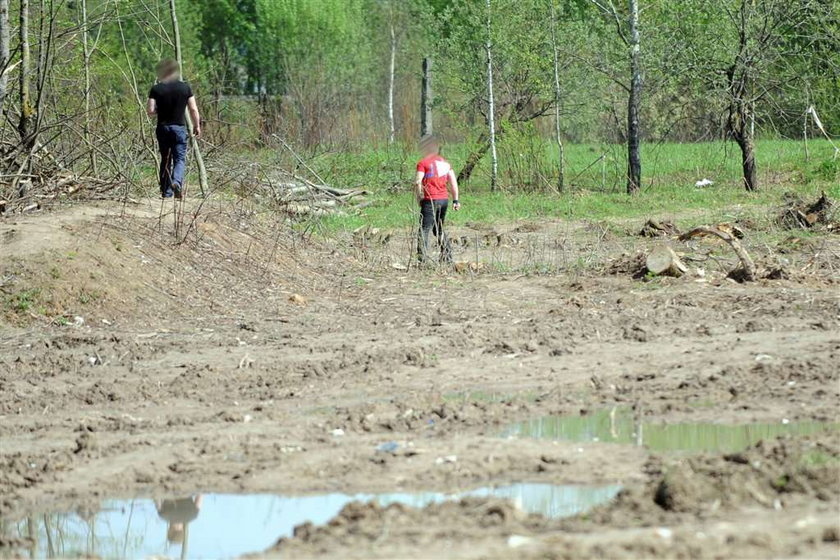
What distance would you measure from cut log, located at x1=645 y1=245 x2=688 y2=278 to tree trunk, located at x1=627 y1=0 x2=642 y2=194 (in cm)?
1246

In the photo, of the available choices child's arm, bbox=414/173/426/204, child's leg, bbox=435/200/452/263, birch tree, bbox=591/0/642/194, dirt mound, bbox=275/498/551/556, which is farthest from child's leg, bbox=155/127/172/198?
birch tree, bbox=591/0/642/194

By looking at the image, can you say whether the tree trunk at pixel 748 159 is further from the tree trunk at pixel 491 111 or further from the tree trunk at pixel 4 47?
the tree trunk at pixel 4 47

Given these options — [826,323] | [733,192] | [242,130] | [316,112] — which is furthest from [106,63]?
[826,323]

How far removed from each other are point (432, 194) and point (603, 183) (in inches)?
515

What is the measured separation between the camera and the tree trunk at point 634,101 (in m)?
25.0

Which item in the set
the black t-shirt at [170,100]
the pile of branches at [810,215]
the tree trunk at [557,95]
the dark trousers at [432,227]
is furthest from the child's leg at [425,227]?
the tree trunk at [557,95]

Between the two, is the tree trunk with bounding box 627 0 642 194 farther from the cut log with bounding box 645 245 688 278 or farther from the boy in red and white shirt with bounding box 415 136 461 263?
the cut log with bounding box 645 245 688 278

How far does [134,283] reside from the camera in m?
12.4

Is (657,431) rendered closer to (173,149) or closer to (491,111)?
(173,149)

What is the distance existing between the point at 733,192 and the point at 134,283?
1557 centimetres

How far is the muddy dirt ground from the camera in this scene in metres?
5.51

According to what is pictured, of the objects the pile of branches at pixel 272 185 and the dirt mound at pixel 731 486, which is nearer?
the dirt mound at pixel 731 486

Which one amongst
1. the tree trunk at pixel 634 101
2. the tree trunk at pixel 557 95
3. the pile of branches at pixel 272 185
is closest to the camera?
the pile of branches at pixel 272 185

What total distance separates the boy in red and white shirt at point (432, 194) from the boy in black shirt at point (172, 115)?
9.84 ft
